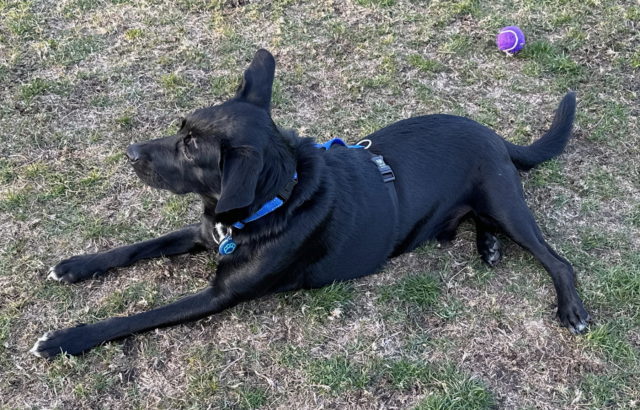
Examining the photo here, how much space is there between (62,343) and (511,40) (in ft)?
14.9

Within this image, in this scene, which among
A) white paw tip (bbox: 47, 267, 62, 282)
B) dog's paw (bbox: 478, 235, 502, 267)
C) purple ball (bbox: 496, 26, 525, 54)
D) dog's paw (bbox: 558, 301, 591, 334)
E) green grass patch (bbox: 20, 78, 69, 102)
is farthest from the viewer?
purple ball (bbox: 496, 26, 525, 54)

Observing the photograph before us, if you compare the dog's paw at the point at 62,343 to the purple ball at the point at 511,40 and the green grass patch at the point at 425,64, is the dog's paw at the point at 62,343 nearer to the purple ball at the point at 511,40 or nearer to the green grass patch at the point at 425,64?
the green grass patch at the point at 425,64

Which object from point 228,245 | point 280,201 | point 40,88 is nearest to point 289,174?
point 280,201

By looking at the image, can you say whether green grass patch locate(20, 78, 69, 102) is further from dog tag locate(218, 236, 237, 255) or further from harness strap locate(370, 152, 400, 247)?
harness strap locate(370, 152, 400, 247)

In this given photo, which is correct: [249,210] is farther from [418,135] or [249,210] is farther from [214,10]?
[214,10]

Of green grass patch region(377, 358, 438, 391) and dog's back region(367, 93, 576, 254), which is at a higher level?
dog's back region(367, 93, 576, 254)

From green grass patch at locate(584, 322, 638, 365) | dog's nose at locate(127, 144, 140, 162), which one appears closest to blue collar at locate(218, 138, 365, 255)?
dog's nose at locate(127, 144, 140, 162)

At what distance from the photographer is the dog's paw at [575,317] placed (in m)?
3.66

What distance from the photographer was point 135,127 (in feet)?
16.2

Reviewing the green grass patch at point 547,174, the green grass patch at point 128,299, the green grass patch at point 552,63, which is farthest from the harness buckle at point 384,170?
the green grass patch at point 552,63

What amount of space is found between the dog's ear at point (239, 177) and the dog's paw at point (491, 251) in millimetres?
1852

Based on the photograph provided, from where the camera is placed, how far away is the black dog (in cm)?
325

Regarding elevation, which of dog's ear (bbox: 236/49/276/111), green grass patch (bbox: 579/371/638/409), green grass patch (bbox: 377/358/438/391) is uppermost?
dog's ear (bbox: 236/49/276/111)

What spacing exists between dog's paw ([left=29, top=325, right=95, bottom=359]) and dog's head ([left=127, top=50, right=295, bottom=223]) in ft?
3.16
